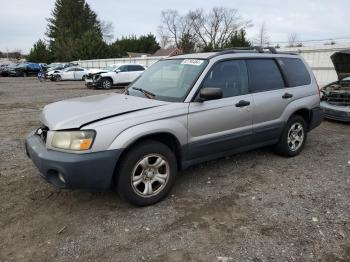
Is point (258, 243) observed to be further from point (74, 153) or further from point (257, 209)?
point (74, 153)

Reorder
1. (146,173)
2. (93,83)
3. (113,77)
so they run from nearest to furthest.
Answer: (146,173) < (93,83) < (113,77)

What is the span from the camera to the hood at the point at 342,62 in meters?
8.75

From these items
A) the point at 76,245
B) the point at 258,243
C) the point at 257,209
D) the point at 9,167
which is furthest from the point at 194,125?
the point at 9,167

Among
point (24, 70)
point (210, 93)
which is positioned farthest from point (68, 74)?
point (210, 93)

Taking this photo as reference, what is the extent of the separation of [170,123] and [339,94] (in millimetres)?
6418

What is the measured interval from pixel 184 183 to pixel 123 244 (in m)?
1.58

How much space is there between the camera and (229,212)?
12.6 ft

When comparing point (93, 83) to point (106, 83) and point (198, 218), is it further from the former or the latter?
point (198, 218)

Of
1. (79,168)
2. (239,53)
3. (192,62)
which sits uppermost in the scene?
(239,53)

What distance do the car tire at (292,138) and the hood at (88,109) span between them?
2.41m

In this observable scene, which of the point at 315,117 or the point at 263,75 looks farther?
the point at 315,117

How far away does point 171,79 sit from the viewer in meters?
4.58

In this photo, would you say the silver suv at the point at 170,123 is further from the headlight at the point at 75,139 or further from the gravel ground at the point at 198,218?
the gravel ground at the point at 198,218

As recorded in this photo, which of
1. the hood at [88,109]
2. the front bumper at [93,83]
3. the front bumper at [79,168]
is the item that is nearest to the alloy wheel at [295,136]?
the hood at [88,109]
